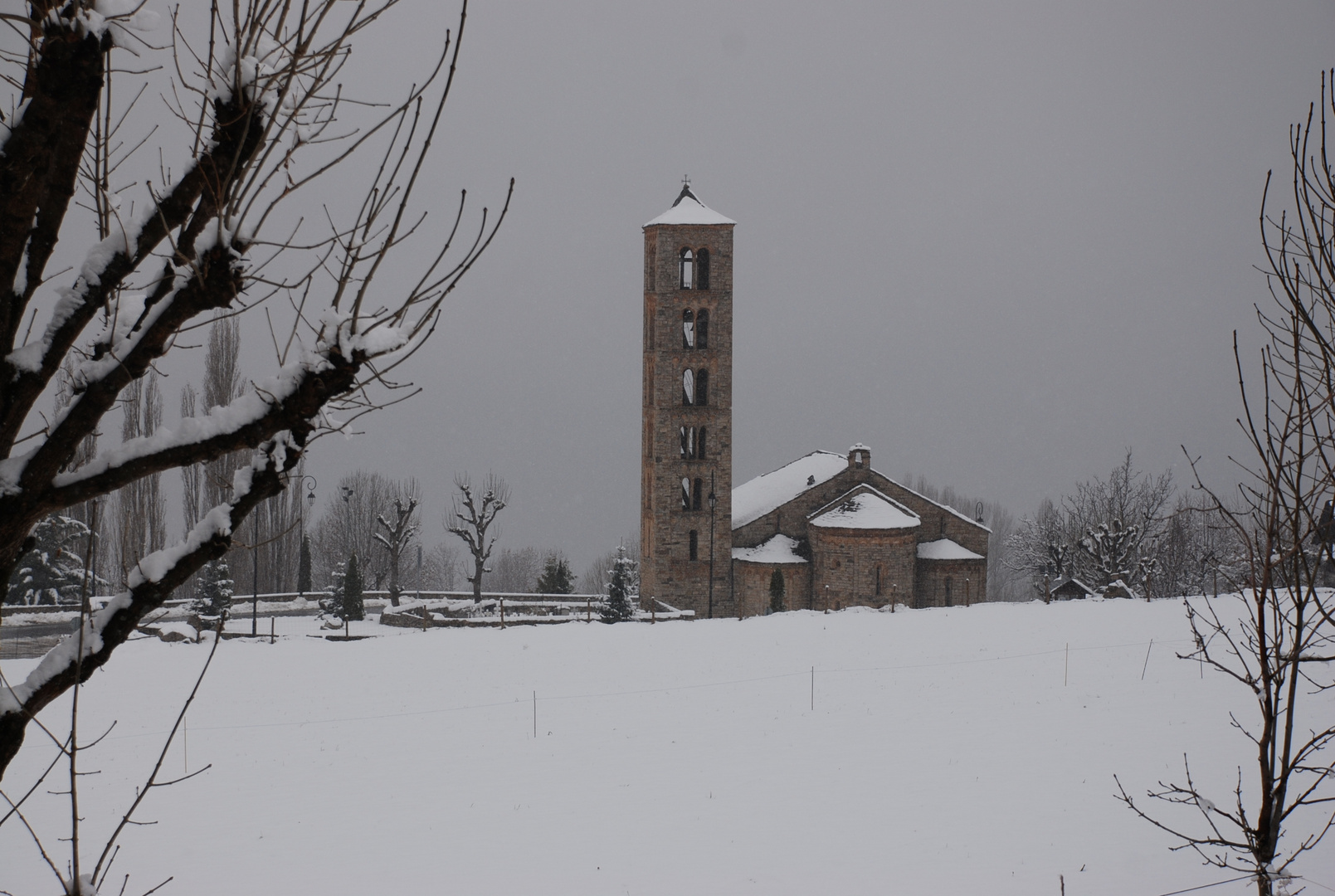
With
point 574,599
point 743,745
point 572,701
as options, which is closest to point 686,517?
point 574,599

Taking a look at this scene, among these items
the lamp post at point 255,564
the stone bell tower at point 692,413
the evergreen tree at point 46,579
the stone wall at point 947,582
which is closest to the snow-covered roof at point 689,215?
the stone bell tower at point 692,413

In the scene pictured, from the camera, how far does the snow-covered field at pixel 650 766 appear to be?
966 cm

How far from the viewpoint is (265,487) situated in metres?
2.76

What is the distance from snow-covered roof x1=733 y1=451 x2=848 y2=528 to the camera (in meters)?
38.5

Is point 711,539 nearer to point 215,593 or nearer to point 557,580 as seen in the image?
point 557,580

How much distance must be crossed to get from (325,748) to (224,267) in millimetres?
12933

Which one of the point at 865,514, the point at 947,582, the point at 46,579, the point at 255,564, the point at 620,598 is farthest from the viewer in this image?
the point at 947,582

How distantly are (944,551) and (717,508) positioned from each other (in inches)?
369

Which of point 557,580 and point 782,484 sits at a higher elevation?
point 782,484

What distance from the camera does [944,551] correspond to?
36469 millimetres

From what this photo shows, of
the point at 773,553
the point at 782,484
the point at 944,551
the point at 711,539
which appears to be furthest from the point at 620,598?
the point at 782,484

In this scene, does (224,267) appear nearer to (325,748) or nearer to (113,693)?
(325,748)

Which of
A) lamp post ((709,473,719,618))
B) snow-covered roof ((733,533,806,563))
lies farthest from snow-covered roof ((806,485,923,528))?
lamp post ((709,473,719,618))

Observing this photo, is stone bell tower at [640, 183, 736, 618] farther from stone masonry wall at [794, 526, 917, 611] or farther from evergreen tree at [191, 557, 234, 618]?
evergreen tree at [191, 557, 234, 618]
